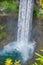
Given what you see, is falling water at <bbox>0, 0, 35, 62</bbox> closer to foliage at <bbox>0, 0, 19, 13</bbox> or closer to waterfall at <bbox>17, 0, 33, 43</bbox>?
waterfall at <bbox>17, 0, 33, 43</bbox>

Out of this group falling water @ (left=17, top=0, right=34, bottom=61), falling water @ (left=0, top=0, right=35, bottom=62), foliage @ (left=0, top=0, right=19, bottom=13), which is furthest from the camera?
foliage @ (left=0, top=0, right=19, bottom=13)

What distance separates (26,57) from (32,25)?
240 cm

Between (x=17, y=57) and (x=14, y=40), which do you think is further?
(x=14, y=40)

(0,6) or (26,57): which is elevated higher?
(0,6)

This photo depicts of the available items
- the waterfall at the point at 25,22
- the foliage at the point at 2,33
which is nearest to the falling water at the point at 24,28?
the waterfall at the point at 25,22

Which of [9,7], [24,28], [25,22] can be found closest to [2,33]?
[24,28]

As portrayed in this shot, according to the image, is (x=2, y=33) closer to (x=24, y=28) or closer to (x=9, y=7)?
(x=24, y=28)

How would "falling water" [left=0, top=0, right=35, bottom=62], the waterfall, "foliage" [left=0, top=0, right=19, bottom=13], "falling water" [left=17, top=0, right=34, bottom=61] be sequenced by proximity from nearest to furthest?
"falling water" [left=0, top=0, right=35, bottom=62], "falling water" [left=17, top=0, right=34, bottom=61], the waterfall, "foliage" [left=0, top=0, right=19, bottom=13]

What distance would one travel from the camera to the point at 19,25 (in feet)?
27.1

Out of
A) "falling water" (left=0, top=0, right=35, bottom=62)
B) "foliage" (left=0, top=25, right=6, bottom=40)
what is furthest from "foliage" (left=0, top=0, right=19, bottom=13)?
"foliage" (left=0, top=25, right=6, bottom=40)

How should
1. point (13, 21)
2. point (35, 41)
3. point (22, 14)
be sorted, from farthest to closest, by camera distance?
point (13, 21) < point (22, 14) < point (35, 41)

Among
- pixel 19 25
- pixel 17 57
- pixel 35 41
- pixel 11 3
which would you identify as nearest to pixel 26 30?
pixel 19 25

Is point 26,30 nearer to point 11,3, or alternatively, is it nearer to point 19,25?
point 19,25

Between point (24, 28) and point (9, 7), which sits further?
point (9, 7)
